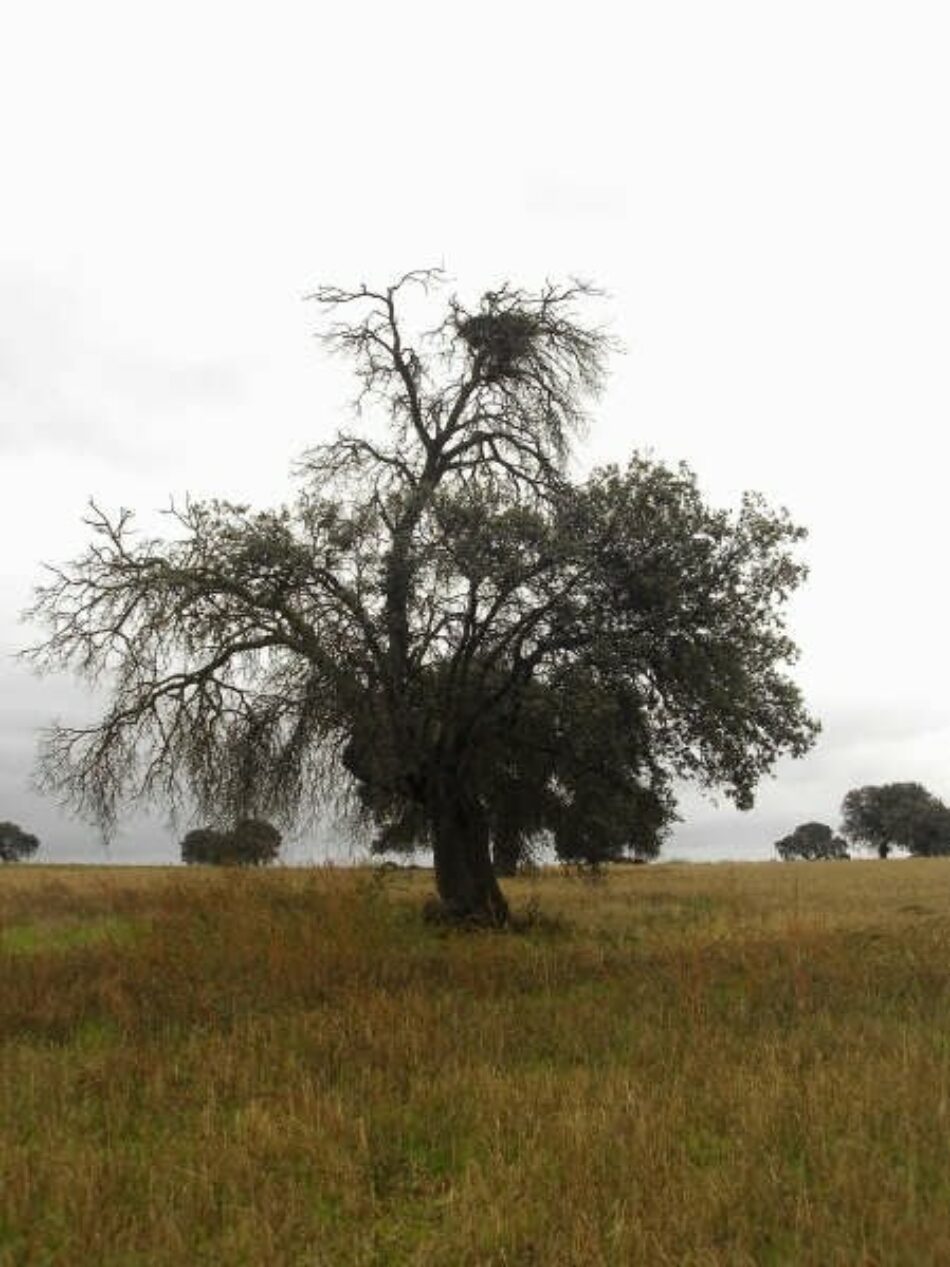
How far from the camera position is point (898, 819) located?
95.4 metres

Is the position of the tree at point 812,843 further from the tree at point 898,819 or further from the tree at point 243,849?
the tree at point 243,849

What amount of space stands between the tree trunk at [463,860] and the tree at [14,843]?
Answer: 328ft

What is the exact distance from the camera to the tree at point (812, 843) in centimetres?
11931

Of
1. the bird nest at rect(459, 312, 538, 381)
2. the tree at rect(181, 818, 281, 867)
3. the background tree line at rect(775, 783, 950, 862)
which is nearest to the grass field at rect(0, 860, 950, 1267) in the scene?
the tree at rect(181, 818, 281, 867)

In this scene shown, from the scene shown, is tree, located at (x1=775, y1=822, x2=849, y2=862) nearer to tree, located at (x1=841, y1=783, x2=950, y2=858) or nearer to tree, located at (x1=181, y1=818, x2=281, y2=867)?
tree, located at (x1=841, y1=783, x2=950, y2=858)

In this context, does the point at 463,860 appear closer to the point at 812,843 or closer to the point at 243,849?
the point at 243,849

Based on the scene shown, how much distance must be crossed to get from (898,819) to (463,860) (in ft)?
288

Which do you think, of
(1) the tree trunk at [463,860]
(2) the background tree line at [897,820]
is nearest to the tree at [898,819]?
(2) the background tree line at [897,820]

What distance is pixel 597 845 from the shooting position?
2070 cm

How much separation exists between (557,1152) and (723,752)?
38.7 ft

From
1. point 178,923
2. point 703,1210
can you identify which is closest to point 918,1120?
point 703,1210

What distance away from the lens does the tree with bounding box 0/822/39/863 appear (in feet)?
349

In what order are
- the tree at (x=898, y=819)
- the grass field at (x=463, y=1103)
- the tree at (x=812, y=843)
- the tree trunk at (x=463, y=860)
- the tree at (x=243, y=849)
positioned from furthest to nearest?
the tree at (x=812, y=843) < the tree at (x=898, y=819) < the tree trunk at (x=463, y=860) < the tree at (x=243, y=849) < the grass field at (x=463, y=1103)

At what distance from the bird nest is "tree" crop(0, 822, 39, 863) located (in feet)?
330
